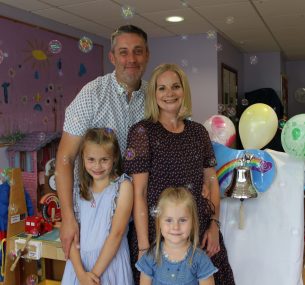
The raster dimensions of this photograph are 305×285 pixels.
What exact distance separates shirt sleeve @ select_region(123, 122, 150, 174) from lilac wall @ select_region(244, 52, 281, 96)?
16.8 feet

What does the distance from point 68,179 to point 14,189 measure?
105cm

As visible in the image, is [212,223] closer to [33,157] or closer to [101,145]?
[101,145]

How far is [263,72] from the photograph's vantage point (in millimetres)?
6090

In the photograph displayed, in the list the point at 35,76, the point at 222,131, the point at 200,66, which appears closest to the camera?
→ the point at 222,131

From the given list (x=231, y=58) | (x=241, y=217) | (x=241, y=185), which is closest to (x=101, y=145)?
(x=241, y=185)

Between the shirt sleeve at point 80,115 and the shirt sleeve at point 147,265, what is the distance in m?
0.50

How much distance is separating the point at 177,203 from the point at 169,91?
0.39 m

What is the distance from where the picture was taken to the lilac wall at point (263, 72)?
19.6 feet

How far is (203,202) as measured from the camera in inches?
55.9

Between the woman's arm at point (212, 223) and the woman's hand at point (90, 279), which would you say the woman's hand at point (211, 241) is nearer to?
the woman's arm at point (212, 223)

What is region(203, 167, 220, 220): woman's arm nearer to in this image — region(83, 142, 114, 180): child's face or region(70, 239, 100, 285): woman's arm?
region(83, 142, 114, 180): child's face

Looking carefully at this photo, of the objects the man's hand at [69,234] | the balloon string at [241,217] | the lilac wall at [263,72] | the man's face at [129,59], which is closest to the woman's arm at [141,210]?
the man's hand at [69,234]

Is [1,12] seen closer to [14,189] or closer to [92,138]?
[14,189]

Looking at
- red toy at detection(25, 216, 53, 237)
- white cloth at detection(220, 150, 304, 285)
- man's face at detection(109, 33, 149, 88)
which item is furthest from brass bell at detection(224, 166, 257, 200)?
red toy at detection(25, 216, 53, 237)
